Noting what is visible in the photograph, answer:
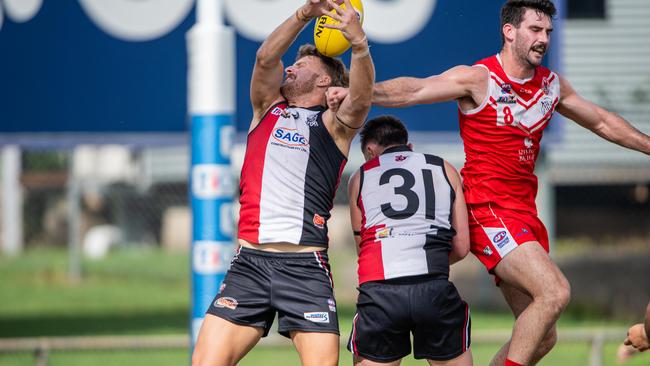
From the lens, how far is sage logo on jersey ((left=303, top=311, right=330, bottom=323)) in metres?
5.96

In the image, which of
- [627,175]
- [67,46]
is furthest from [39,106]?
[627,175]

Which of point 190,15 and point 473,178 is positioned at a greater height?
point 190,15

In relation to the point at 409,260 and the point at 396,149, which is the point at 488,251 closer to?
the point at 409,260

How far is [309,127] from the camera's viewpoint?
243 inches

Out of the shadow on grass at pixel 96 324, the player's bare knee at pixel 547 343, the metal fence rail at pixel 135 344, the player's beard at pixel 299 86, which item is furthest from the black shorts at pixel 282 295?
the shadow on grass at pixel 96 324

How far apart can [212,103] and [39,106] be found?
344 centimetres

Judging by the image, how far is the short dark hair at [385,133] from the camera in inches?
251

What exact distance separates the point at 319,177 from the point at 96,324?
8856 mm

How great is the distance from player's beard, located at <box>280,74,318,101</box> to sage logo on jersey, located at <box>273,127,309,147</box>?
26cm

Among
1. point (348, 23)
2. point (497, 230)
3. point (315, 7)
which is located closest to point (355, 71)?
point (348, 23)

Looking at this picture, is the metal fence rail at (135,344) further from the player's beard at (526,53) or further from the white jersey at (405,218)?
the player's beard at (526,53)

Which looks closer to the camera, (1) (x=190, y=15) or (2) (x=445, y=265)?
(2) (x=445, y=265)

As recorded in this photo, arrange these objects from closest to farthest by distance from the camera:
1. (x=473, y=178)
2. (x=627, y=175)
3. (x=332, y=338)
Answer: (x=332, y=338) < (x=473, y=178) < (x=627, y=175)

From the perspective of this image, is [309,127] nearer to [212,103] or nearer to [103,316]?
[212,103]
